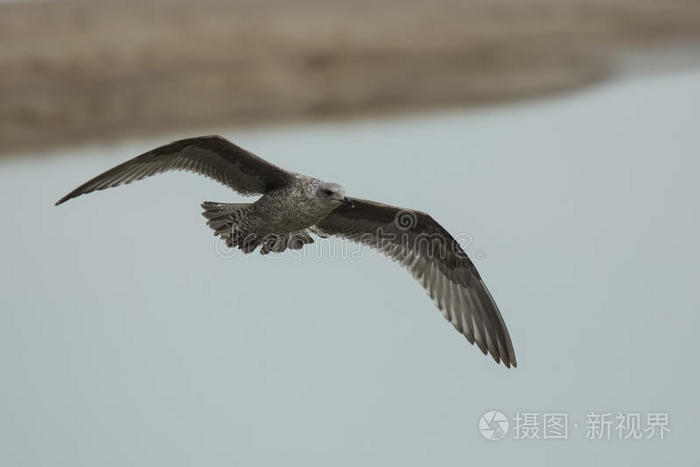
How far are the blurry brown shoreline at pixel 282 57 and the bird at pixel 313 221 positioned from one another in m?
4.91

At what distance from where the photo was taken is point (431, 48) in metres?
13.4

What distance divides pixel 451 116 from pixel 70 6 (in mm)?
3345

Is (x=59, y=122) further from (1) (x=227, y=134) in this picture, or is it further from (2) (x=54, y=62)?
(1) (x=227, y=134)

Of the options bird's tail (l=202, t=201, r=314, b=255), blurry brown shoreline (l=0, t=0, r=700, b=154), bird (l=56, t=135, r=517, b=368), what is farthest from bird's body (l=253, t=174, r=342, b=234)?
blurry brown shoreline (l=0, t=0, r=700, b=154)

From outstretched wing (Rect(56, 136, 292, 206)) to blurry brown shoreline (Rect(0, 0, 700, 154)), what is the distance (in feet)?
16.1

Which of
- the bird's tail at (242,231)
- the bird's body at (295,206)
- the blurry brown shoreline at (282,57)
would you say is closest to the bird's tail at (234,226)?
the bird's tail at (242,231)

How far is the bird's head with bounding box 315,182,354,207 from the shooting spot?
7.04 meters

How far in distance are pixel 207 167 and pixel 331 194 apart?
64 centimetres

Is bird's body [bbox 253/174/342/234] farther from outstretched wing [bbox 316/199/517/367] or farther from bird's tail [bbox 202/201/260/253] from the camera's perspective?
outstretched wing [bbox 316/199/517/367]

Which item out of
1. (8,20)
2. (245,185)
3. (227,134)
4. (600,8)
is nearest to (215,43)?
(227,134)

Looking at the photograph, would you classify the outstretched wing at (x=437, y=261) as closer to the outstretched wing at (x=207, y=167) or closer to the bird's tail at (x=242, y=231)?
the bird's tail at (x=242, y=231)

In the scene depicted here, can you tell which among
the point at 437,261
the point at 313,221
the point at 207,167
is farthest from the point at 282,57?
the point at 313,221

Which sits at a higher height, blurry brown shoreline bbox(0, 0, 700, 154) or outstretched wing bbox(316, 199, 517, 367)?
blurry brown shoreline bbox(0, 0, 700, 154)

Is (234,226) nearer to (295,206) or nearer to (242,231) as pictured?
(242,231)
